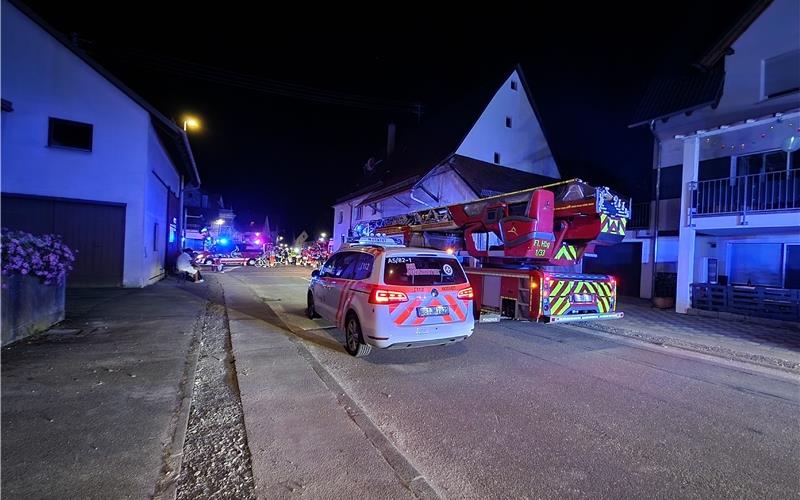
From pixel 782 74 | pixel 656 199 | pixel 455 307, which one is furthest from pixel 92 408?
pixel 782 74

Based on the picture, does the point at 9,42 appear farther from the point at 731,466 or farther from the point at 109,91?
the point at 731,466

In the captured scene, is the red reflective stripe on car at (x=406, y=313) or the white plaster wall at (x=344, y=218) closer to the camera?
the red reflective stripe on car at (x=406, y=313)

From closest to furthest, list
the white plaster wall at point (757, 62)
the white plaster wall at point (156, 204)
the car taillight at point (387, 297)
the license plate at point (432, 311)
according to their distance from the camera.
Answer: the car taillight at point (387, 297) < the license plate at point (432, 311) < the white plaster wall at point (757, 62) < the white plaster wall at point (156, 204)

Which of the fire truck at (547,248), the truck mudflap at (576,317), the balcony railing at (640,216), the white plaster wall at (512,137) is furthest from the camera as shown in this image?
the white plaster wall at (512,137)

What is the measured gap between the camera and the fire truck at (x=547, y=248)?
25.8ft

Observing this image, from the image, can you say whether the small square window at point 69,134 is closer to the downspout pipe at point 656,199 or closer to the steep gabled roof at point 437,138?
the steep gabled roof at point 437,138

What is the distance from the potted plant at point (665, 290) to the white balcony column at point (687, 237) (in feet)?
2.08

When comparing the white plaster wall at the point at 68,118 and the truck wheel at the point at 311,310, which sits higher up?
the white plaster wall at the point at 68,118

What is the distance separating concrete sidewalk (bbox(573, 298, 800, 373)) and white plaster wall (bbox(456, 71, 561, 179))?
12.0m

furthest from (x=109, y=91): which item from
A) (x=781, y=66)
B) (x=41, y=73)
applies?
(x=781, y=66)

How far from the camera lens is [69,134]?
12.9 meters

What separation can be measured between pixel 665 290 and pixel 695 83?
7.41 meters

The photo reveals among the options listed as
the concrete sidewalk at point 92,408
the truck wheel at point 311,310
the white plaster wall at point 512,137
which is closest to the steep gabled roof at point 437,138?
the white plaster wall at point 512,137

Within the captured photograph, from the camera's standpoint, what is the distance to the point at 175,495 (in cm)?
267
